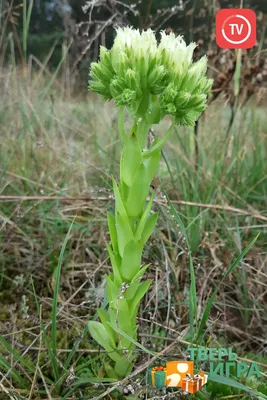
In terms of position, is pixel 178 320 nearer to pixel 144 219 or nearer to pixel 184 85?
pixel 144 219

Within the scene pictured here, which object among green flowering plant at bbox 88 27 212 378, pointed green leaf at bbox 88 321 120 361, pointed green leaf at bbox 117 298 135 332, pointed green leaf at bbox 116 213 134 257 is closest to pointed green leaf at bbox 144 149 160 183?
green flowering plant at bbox 88 27 212 378

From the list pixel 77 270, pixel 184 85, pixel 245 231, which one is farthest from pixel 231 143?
pixel 184 85

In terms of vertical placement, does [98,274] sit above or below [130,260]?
below

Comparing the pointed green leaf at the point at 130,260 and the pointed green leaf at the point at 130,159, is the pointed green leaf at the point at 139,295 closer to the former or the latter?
the pointed green leaf at the point at 130,260

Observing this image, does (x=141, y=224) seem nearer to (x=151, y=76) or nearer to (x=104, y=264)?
(x=151, y=76)

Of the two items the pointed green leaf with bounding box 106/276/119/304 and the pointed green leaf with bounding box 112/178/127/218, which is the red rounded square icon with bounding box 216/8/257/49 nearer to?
the pointed green leaf with bounding box 112/178/127/218

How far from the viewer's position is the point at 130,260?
1196 mm

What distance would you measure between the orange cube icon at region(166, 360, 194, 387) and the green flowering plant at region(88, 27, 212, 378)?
16 cm

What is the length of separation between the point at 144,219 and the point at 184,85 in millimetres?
354

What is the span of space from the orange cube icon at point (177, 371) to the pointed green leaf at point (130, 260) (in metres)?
0.28

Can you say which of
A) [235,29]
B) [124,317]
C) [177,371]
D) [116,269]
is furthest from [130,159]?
[235,29]

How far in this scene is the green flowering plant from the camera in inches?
42.6

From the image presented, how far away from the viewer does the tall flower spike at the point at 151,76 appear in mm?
1074

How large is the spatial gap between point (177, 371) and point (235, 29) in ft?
4.60
